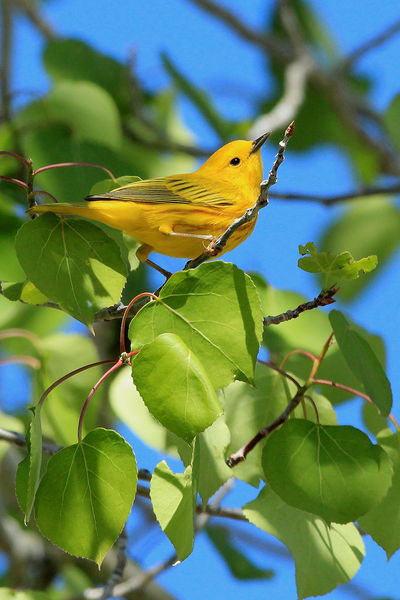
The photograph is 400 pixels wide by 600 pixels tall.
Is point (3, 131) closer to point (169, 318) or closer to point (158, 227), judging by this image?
point (158, 227)

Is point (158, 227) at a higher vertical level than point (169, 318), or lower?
higher

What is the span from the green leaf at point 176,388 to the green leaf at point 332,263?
447 mm

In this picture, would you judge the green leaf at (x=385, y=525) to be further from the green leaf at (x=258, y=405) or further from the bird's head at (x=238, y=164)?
the bird's head at (x=238, y=164)

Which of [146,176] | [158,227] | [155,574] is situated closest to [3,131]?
[146,176]

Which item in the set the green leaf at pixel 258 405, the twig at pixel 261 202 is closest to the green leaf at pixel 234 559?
the green leaf at pixel 258 405

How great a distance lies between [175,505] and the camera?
2312 mm

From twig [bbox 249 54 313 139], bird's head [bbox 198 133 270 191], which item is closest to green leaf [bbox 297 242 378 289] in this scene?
bird's head [bbox 198 133 270 191]

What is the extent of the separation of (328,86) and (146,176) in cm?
257

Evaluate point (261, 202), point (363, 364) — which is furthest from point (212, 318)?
point (363, 364)

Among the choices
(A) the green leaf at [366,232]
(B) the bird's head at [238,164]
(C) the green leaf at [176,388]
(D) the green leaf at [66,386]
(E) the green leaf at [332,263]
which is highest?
(A) the green leaf at [366,232]

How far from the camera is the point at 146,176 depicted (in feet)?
19.4

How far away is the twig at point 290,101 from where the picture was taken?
20.5 feet

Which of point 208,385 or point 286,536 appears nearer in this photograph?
point 208,385

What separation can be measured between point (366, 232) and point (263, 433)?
6.81 metres
